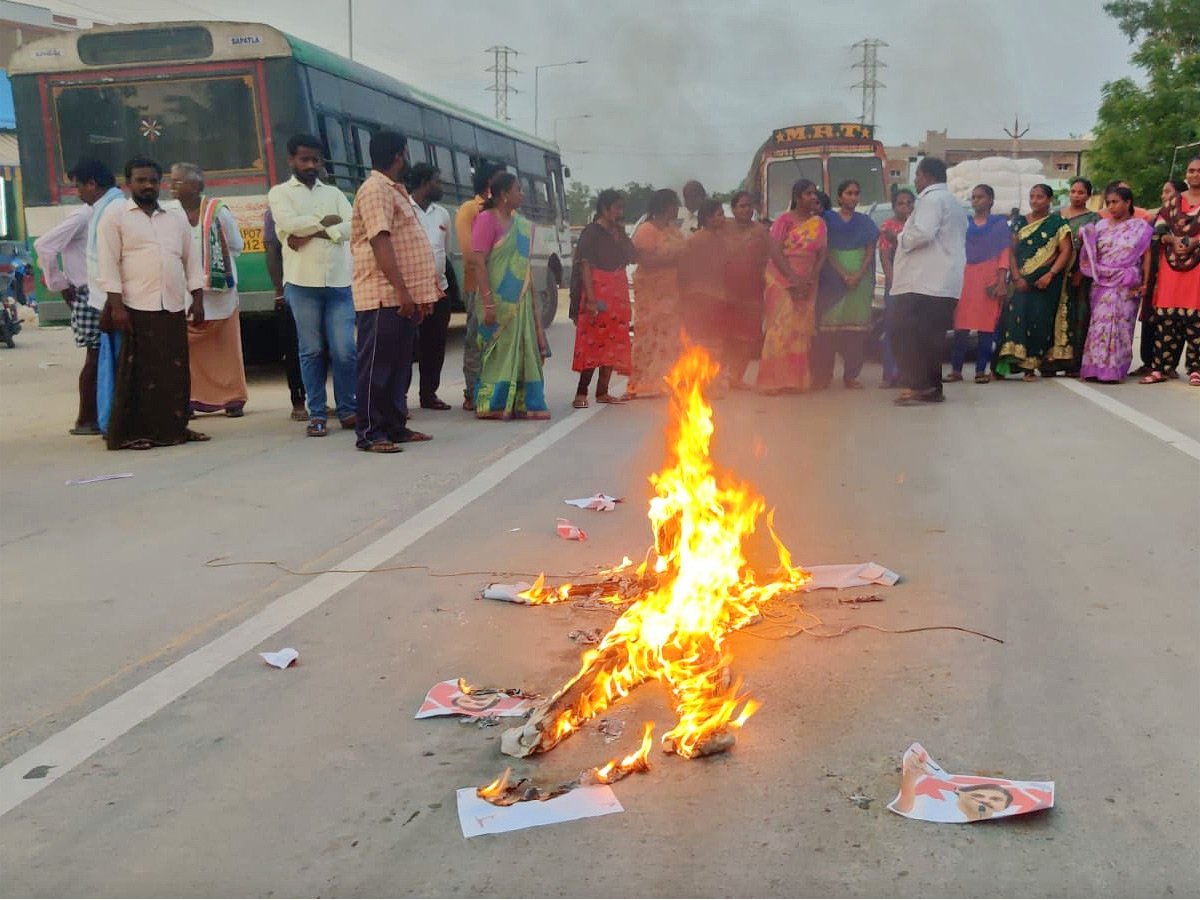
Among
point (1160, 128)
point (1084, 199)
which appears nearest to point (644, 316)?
point (1084, 199)

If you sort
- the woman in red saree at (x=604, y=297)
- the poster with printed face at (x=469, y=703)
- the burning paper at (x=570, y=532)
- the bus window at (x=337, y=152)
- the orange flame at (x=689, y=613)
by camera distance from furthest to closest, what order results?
the bus window at (x=337, y=152) → the woman in red saree at (x=604, y=297) → the burning paper at (x=570, y=532) → the poster with printed face at (x=469, y=703) → the orange flame at (x=689, y=613)

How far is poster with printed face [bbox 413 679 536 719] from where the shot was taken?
11.0ft

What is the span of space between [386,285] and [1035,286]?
21.6 feet

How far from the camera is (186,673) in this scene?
12.2 feet

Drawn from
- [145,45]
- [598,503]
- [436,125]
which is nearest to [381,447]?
[598,503]

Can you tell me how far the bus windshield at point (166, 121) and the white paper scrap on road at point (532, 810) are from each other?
9825 millimetres

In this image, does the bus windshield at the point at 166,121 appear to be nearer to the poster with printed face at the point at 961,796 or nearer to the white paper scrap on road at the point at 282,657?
the white paper scrap on road at the point at 282,657

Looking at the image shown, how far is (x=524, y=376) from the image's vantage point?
926 centimetres

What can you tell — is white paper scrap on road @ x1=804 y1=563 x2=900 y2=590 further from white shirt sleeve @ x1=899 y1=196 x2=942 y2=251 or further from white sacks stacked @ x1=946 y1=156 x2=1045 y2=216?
white sacks stacked @ x1=946 y1=156 x2=1045 y2=216

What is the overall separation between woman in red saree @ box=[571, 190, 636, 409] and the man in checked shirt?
2215 mm

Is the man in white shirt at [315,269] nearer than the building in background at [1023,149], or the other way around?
the man in white shirt at [315,269]

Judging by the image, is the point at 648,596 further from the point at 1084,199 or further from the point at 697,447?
the point at 1084,199

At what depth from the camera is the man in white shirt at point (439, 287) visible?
31.0ft

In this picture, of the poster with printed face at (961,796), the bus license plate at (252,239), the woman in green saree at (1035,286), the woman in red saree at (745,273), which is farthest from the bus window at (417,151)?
the poster with printed face at (961,796)
